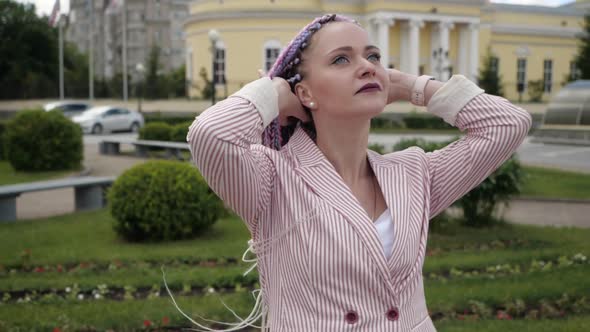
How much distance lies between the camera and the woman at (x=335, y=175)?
1.76 m

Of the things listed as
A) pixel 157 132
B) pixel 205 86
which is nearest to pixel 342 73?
pixel 157 132

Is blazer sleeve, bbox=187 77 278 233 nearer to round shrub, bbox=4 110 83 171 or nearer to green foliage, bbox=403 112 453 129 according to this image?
round shrub, bbox=4 110 83 171

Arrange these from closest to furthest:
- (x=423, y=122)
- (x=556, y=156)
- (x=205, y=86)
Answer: (x=556, y=156) < (x=423, y=122) < (x=205, y=86)

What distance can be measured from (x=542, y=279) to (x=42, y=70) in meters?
47.1

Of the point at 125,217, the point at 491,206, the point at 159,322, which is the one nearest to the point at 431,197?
the point at 159,322

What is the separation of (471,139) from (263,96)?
0.70 meters

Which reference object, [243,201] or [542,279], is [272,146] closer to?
[243,201]

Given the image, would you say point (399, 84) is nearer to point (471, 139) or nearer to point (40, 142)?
point (471, 139)

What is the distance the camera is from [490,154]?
6.82ft

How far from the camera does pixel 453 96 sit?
7.03ft

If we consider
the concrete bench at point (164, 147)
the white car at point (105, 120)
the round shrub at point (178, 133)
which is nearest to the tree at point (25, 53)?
the white car at point (105, 120)

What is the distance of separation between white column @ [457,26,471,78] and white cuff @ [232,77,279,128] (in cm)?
4606

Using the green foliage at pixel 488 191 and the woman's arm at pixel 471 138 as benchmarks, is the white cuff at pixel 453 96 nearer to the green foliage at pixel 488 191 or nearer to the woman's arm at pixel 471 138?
the woman's arm at pixel 471 138

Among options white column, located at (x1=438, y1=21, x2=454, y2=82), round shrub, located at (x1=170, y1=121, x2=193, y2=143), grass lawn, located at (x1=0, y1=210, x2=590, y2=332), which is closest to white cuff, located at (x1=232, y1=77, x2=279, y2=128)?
grass lawn, located at (x1=0, y1=210, x2=590, y2=332)
